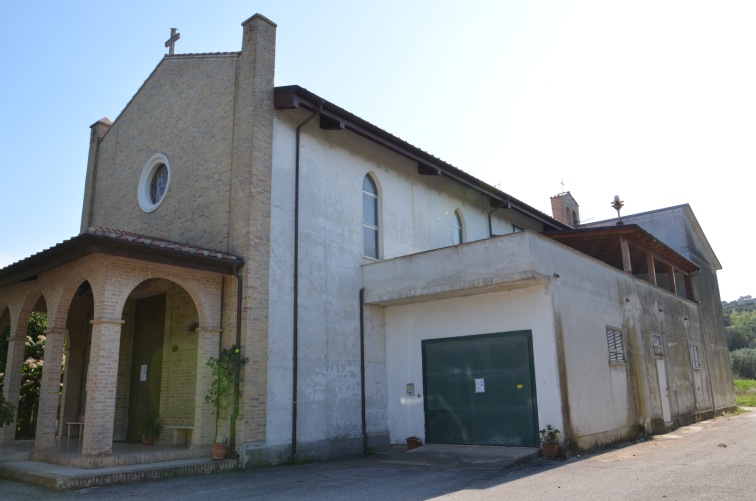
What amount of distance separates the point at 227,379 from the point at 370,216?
19.6 feet

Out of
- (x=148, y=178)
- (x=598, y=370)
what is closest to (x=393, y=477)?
(x=598, y=370)

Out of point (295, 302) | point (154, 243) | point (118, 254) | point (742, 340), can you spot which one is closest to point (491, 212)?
point (295, 302)

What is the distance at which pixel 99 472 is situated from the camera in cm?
902

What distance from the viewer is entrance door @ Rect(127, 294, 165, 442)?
13.7 m

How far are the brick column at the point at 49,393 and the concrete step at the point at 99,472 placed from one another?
0.53 metres

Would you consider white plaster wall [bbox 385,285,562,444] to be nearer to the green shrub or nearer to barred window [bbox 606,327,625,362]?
barred window [bbox 606,327,625,362]

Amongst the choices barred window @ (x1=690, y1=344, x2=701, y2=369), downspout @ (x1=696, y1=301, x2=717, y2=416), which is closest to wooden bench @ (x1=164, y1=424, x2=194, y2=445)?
barred window @ (x1=690, y1=344, x2=701, y2=369)

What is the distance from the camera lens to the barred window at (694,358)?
2108cm

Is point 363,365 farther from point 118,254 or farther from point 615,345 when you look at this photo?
point 615,345

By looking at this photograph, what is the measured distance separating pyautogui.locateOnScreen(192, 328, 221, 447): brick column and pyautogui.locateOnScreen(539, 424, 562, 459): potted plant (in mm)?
6361

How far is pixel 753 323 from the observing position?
7619 cm

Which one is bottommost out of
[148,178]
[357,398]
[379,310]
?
[357,398]

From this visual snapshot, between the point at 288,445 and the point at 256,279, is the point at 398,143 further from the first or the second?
the point at 288,445

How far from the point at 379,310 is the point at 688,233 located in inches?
693
